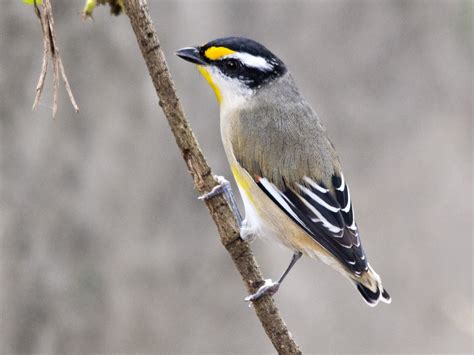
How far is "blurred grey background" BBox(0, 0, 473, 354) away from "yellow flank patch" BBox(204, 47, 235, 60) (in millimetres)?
783

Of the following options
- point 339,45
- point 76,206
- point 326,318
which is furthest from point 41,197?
point 339,45

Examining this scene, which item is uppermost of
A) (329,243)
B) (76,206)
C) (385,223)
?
(385,223)

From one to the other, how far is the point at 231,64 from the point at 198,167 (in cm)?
124

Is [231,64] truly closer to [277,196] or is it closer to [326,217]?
[277,196]

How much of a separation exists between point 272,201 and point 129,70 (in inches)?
158

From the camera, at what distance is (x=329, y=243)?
4.89 m

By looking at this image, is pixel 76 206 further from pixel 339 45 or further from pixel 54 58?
pixel 339 45

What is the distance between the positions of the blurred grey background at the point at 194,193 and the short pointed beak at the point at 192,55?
2.15 ft

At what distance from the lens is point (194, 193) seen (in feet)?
30.6

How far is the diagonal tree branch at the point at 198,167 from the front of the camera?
12.3 ft

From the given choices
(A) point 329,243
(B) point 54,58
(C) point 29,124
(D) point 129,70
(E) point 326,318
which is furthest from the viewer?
(E) point 326,318

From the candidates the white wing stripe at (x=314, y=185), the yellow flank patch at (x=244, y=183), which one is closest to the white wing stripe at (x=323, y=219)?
the white wing stripe at (x=314, y=185)

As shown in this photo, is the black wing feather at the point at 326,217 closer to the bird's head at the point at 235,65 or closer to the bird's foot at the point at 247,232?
the bird's foot at the point at 247,232

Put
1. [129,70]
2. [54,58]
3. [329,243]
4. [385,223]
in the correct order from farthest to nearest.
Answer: [385,223] < [129,70] < [329,243] < [54,58]
